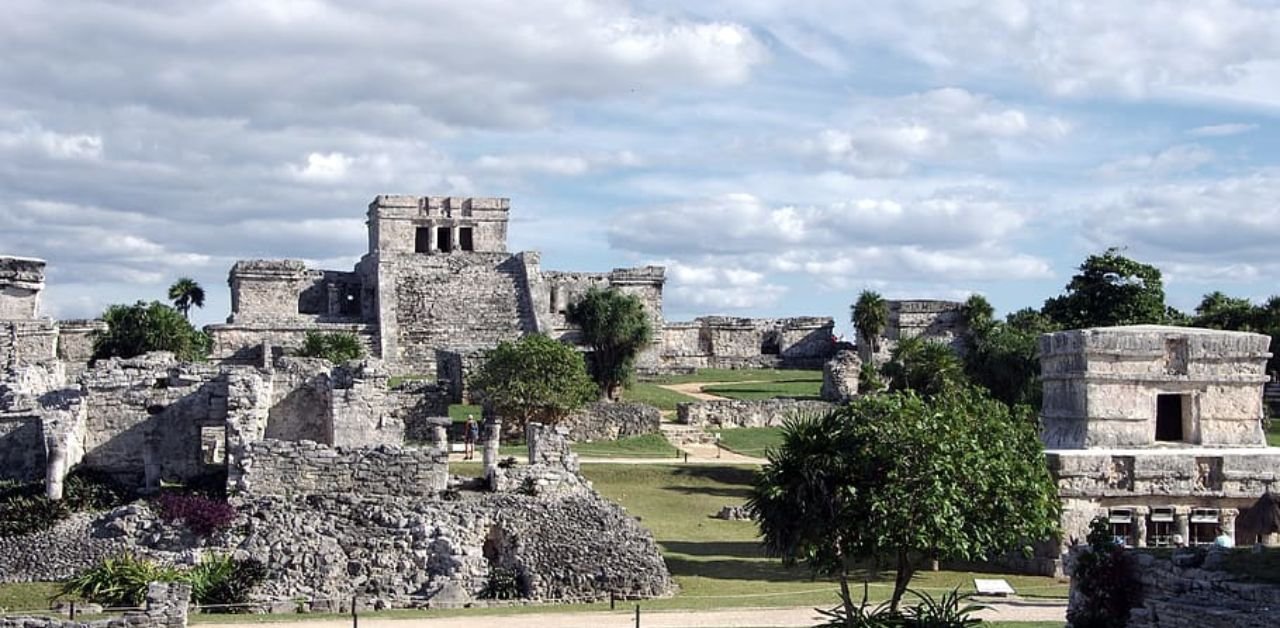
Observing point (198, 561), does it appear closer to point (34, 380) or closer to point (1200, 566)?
point (34, 380)

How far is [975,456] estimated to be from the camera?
67.2 feet

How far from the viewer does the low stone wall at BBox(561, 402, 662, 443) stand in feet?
134

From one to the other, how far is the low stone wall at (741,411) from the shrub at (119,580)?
23.1 metres

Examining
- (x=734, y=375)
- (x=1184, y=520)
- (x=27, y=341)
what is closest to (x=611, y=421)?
(x=1184, y=520)

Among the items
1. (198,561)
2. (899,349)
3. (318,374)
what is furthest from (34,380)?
(899,349)

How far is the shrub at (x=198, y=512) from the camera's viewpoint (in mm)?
23359

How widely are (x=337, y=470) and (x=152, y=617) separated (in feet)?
17.8

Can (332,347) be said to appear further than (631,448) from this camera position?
Yes

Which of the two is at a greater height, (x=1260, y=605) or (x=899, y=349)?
(x=899, y=349)

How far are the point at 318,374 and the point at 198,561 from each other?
7.19 m

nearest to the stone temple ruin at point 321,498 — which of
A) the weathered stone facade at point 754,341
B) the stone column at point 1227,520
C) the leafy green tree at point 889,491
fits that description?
the leafy green tree at point 889,491

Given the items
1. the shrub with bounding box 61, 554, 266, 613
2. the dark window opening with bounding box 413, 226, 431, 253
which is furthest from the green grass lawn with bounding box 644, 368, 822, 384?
the shrub with bounding box 61, 554, 266, 613

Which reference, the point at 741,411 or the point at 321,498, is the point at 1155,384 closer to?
the point at 321,498

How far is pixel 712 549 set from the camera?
28484 millimetres
